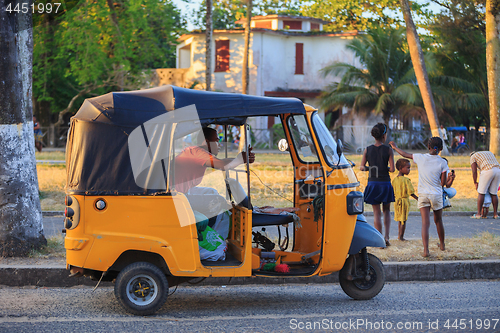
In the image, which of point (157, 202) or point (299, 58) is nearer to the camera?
point (157, 202)

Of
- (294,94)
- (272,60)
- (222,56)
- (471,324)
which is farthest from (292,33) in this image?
(471,324)

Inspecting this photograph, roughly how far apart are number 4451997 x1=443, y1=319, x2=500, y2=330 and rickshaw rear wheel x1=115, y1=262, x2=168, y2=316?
104 inches

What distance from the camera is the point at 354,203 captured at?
529cm

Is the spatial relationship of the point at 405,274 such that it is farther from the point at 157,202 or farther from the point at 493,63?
the point at 493,63

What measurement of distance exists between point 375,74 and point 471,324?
94.4 feet

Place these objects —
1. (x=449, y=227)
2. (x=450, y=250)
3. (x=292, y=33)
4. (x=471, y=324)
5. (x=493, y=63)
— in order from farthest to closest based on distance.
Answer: (x=292, y=33) < (x=493, y=63) < (x=449, y=227) < (x=450, y=250) < (x=471, y=324)

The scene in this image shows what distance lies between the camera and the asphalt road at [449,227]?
29.7 feet

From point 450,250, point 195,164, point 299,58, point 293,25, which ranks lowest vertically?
point 450,250

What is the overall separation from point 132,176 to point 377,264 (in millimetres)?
2716

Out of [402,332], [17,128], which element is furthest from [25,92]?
[402,332]

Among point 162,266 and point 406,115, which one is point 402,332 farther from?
point 406,115

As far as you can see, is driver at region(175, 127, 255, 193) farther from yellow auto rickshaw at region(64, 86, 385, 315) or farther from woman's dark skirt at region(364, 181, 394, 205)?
woman's dark skirt at region(364, 181, 394, 205)

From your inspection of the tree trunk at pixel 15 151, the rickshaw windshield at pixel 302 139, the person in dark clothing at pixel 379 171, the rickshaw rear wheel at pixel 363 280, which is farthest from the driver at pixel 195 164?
the person in dark clothing at pixel 379 171

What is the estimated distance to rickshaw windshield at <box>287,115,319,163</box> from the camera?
221 inches
